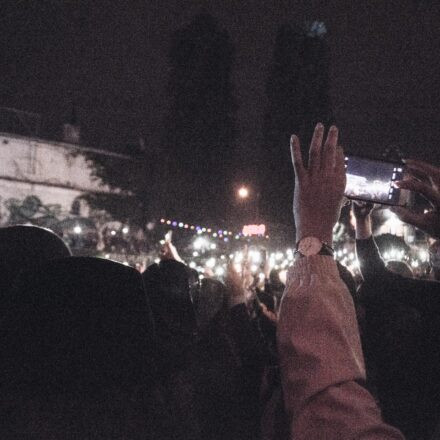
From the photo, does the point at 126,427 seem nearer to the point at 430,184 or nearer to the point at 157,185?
the point at 430,184

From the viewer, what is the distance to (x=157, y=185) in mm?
38812

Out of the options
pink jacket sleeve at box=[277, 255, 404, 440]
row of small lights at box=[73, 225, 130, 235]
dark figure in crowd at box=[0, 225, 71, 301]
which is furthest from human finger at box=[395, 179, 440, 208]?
row of small lights at box=[73, 225, 130, 235]

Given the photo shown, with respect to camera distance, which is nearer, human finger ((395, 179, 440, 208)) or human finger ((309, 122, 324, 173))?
human finger ((309, 122, 324, 173))

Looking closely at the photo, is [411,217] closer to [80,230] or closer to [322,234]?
[322,234]

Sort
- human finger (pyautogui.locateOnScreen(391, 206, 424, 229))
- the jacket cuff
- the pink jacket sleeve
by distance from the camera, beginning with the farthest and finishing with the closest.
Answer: human finger (pyautogui.locateOnScreen(391, 206, 424, 229))
the jacket cuff
the pink jacket sleeve

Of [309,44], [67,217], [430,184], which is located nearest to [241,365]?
[430,184]

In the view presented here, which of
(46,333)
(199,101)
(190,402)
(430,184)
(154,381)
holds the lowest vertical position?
(190,402)

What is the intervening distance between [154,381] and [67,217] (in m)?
33.7

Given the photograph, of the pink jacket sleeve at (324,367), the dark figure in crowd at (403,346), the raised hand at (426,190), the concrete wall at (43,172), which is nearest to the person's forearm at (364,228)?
the dark figure in crowd at (403,346)

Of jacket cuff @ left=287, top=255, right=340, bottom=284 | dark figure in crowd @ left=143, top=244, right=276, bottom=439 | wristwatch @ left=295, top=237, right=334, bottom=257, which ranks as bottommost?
dark figure in crowd @ left=143, top=244, right=276, bottom=439

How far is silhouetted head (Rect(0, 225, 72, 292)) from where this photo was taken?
3.23 metres

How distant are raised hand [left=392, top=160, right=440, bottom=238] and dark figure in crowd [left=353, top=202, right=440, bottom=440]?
55 cm

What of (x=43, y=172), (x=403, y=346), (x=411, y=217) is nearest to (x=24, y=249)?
(x=403, y=346)

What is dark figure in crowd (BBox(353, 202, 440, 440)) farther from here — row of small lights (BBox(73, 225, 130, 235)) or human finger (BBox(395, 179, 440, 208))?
row of small lights (BBox(73, 225, 130, 235))
